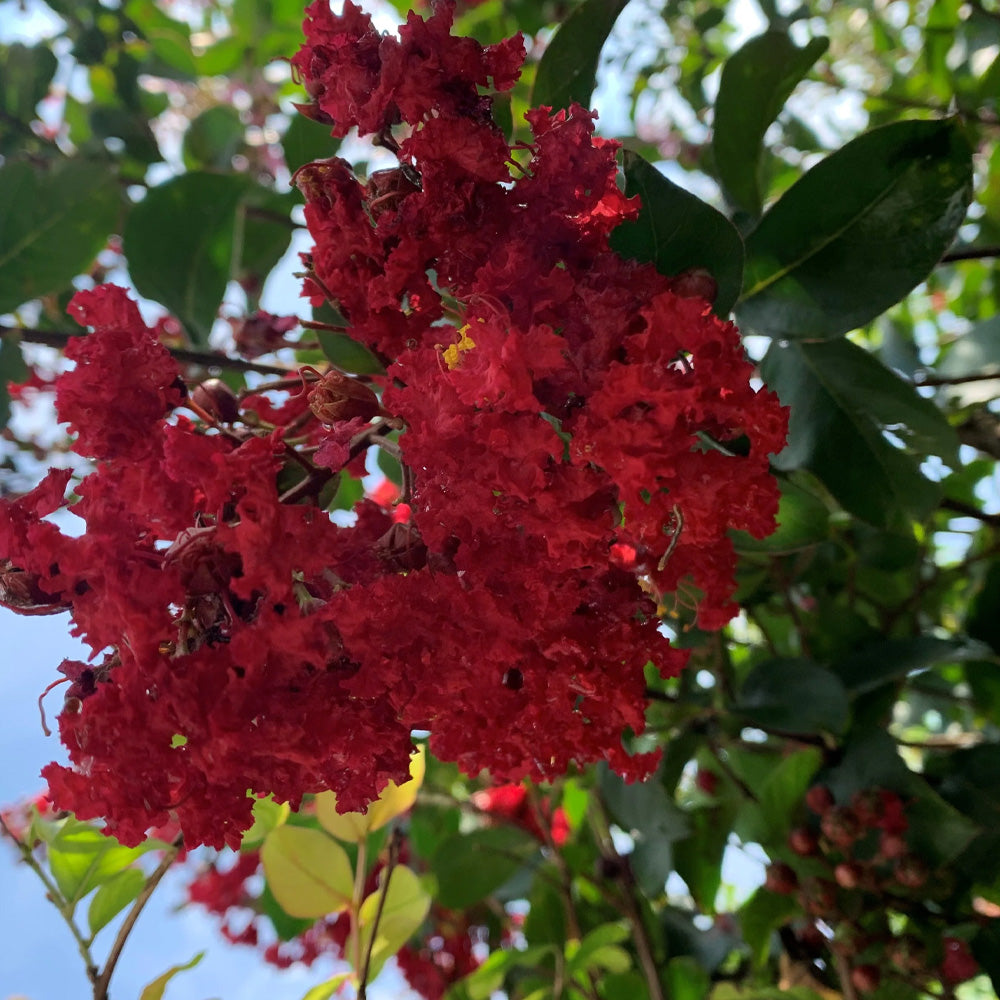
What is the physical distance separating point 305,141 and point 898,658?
97 centimetres

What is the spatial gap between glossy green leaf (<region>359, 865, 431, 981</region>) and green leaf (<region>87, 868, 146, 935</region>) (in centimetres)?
25

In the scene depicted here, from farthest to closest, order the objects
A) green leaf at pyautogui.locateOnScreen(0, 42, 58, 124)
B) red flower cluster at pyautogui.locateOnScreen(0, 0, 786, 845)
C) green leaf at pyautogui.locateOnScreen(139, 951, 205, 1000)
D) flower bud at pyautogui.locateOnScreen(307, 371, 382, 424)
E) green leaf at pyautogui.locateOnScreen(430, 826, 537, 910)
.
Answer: green leaf at pyautogui.locateOnScreen(0, 42, 58, 124)
green leaf at pyautogui.locateOnScreen(430, 826, 537, 910)
green leaf at pyautogui.locateOnScreen(139, 951, 205, 1000)
flower bud at pyautogui.locateOnScreen(307, 371, 382, 424)
red flower cluster at pyautogui.locateOnScreen(0, 0, 786, 845)

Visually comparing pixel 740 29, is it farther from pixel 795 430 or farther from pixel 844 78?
pixel 795 430

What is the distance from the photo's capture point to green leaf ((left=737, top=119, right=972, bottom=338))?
2.46ft

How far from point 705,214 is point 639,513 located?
0.26m

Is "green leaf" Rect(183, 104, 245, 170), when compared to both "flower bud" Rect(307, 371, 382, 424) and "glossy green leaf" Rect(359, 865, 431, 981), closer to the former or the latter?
"flower bud" Rect(307, 371, 382, 424)

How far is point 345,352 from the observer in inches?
35.4

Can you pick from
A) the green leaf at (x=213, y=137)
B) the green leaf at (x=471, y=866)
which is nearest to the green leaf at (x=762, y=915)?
the green leaf at (x=471, y=866)

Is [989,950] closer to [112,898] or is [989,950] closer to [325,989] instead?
[325,989]

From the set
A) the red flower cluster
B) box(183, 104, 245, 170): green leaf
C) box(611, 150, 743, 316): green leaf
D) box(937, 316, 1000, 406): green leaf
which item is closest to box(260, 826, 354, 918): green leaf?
the red flower cluster

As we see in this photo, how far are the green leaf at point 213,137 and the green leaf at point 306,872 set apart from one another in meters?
1.20

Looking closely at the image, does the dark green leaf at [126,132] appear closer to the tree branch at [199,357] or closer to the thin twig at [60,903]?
the tree branch at [199,357]

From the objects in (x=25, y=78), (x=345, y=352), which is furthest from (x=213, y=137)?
(x=345, y=352)

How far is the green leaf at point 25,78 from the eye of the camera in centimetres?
155
